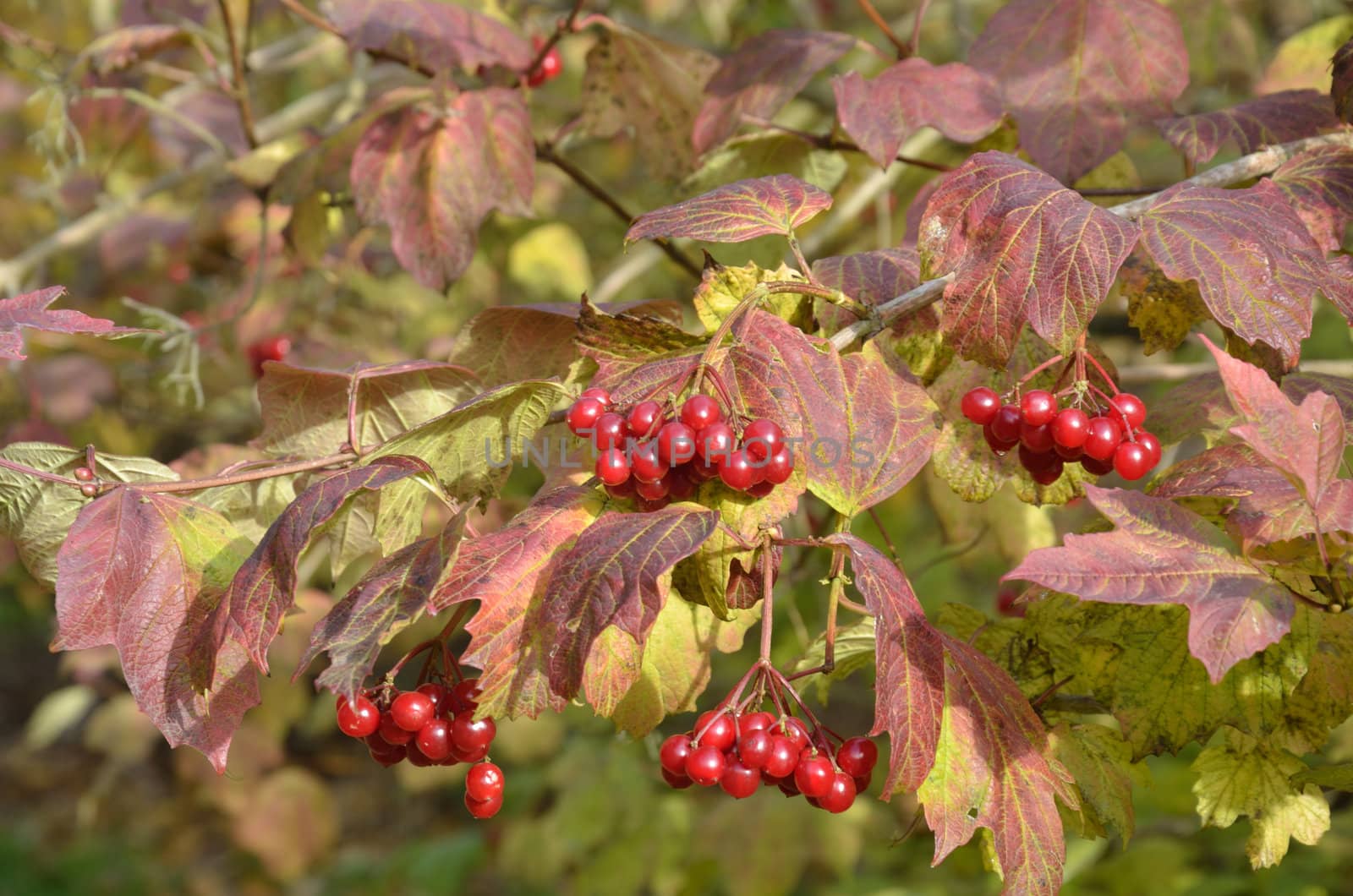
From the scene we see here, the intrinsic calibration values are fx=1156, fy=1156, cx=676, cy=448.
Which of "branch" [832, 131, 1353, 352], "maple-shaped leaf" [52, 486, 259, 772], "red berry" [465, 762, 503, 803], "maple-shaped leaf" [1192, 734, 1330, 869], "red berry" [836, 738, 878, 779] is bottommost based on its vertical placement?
"maple-shaped leaf" [1192, 734, 1330, 869]

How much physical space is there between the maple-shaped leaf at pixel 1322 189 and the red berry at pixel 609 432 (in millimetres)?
957

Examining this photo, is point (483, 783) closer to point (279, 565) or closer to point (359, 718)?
point (359, 718)

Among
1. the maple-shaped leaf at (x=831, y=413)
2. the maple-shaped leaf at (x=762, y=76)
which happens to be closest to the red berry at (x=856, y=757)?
the maple-shaped leaf at (x=831, y=413)

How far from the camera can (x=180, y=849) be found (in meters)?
6.38

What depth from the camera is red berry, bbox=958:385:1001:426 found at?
1466 mm

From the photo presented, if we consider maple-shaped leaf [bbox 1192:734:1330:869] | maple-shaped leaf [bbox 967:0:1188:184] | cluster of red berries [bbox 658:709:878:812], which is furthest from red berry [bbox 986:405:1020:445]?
maple-shaped leaf [bbox 967:0:1188:184]

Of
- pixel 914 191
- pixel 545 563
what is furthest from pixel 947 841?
pixel 914 191

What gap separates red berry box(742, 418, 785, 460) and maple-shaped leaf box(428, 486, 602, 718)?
0.79 ft

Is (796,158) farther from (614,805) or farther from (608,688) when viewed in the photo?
(614,805)

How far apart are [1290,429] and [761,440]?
0.56 meters

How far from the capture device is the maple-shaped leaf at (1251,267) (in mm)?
1333

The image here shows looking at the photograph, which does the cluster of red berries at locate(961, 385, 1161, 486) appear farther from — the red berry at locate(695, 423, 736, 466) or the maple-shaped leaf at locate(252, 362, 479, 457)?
the maple-shaped leaf at locate(252, 362, 479, 457)

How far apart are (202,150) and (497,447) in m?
2.74

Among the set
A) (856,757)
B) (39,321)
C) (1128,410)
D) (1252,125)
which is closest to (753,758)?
(856,757)
